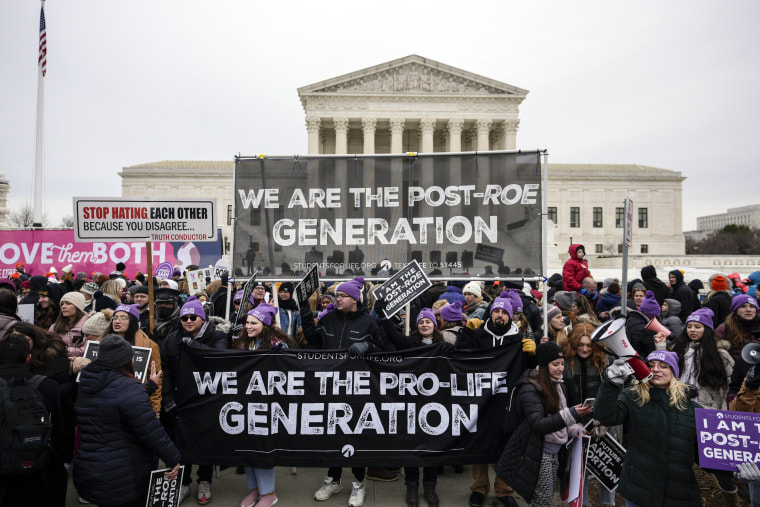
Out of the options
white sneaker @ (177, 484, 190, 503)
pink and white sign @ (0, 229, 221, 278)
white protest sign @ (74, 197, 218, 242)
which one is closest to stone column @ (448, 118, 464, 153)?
pink and white sign @ (0, 229, 221, 278)

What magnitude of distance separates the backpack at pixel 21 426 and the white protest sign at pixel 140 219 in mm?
2308

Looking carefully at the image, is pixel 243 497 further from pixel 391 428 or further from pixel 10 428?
pixel 10 428

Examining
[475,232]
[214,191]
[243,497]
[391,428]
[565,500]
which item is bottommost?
[243,497]

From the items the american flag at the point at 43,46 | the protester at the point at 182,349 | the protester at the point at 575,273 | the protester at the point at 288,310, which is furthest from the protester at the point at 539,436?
the american flag at the point at 43,46

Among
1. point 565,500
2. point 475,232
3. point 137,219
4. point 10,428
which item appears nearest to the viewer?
point 10,428

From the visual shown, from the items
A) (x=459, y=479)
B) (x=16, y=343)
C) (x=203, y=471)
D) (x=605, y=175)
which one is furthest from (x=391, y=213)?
(x=605, y=175)

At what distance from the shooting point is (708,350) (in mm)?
4738

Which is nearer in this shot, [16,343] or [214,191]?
[16,343]

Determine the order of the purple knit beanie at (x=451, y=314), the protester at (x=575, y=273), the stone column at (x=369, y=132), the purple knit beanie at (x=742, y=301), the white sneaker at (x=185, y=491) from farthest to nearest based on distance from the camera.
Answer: the stone column at (x=369, y=132), the protester at (x=575, y=273), the purple knit beanie at (x=451, y=314), the purple knit beanie at (x=742, y=301), the white sneaker at (x=185, y=491)

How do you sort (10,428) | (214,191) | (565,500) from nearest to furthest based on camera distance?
1. (10,428)
2. (565,500)
3. (214,191)

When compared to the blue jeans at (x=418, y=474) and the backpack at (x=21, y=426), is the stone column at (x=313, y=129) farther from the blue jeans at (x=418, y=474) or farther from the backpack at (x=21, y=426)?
the backpack at (x=21, y=426)

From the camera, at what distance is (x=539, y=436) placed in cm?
379

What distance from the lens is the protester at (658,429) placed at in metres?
3.23

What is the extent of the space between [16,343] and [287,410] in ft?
6.98
